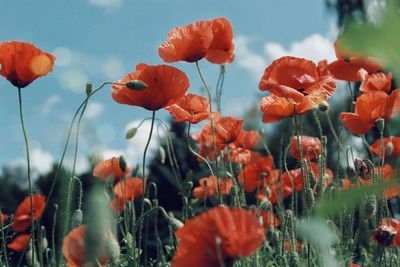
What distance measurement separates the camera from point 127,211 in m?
2.86

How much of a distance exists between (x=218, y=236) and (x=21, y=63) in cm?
120

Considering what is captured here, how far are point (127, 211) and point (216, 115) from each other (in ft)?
1.95

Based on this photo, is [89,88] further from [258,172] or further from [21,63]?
[258,172]

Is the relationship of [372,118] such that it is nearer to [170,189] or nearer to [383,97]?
[383,97]

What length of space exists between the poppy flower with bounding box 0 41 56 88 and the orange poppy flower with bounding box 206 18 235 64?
0.80m

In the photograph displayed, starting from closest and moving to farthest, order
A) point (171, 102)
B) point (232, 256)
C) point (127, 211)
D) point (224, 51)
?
point (232, 256), point (171, 102), point (224, 51), point (127, 211)

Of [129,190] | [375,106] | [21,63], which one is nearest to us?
Answer: [21,63]

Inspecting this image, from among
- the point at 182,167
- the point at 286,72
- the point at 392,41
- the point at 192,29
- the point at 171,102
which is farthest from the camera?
the point at 182,167

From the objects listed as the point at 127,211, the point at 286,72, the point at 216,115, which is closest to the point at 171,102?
the point at 286,72

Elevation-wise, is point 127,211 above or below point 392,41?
below

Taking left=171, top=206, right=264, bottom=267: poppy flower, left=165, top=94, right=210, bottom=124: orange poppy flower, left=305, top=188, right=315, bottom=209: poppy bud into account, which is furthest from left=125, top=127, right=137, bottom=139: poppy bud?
left=171, top=206, right=264, bottom=267: poppy flower

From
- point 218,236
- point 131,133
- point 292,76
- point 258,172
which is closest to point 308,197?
point 292,76

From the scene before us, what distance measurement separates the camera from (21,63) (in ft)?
6.44

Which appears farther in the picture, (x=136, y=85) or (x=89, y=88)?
(x=89, y=88)
